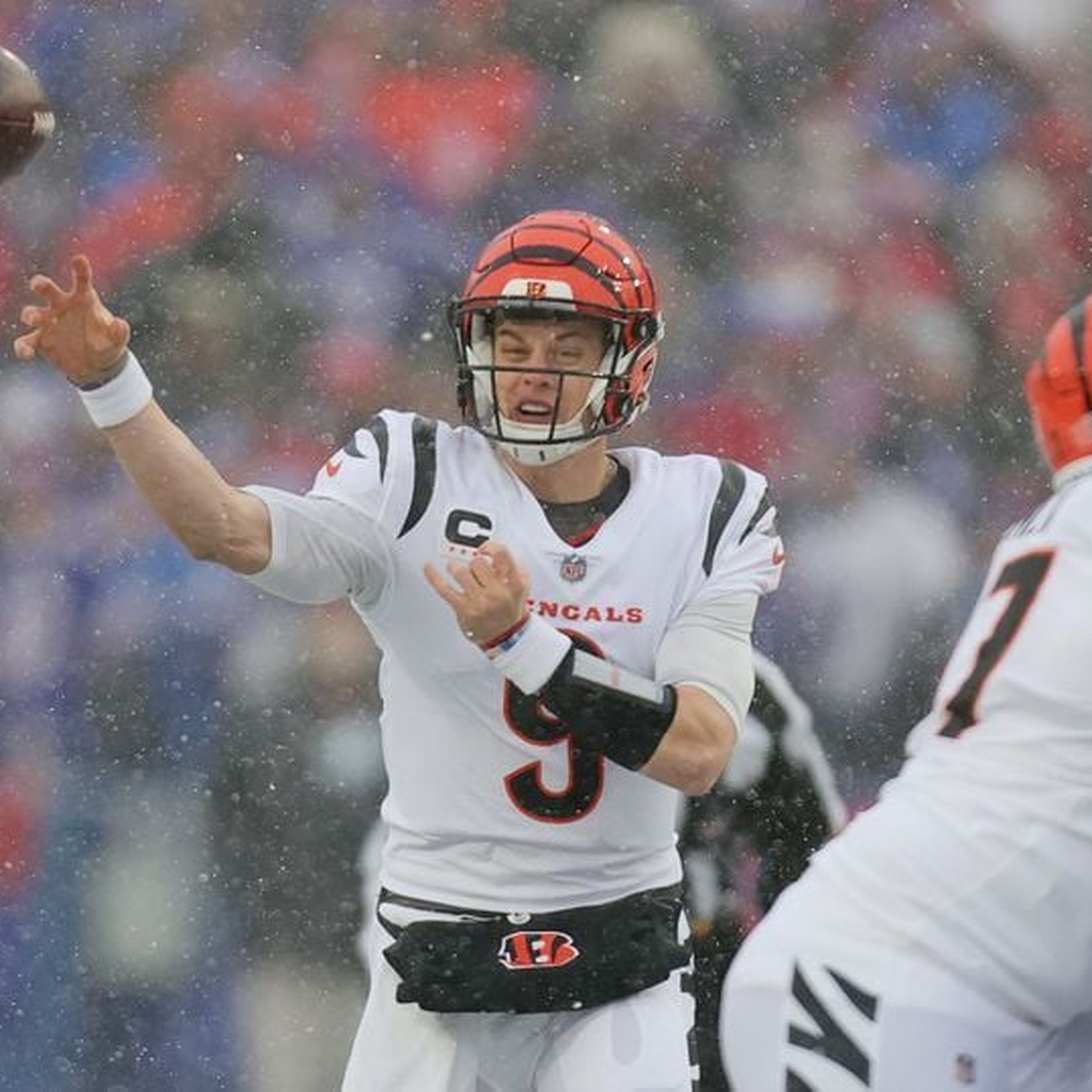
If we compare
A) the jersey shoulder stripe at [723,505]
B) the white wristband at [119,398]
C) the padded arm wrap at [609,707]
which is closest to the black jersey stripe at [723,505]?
the jersey shoulder stripe at [723,505]

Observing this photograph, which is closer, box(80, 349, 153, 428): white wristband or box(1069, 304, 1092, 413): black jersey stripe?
box(1069, 304, 1092, 413): black jersey stripe

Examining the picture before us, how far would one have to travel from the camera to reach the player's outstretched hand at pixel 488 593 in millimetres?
2859

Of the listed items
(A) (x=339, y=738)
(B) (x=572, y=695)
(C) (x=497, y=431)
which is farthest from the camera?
(A) (x=339, y=738)

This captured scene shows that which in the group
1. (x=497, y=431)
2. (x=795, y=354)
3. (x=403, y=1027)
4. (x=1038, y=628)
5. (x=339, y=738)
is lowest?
(x=339, y=738)

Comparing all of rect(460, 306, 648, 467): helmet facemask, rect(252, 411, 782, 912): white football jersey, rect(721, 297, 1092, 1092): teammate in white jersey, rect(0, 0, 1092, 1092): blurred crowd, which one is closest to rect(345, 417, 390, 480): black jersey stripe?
rect(252, 411, 782, 912): white football jersey

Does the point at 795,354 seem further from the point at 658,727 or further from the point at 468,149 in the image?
the point at 658,727

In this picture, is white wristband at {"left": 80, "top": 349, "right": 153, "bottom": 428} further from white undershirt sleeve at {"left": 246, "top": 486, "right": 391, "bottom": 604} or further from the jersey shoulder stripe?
the jersey shoulder stripe

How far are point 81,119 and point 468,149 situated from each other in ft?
2.36

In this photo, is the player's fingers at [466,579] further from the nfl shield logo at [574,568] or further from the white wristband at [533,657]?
the nfl shield logo at [574,568]

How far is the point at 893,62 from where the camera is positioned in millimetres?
4465

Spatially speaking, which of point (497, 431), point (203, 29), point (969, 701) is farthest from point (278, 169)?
point (969, 701)

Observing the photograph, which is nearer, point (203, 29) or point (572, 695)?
point (572, 695)

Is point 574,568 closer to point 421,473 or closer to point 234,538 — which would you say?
point 421,473

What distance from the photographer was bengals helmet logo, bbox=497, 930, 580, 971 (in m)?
3.00
